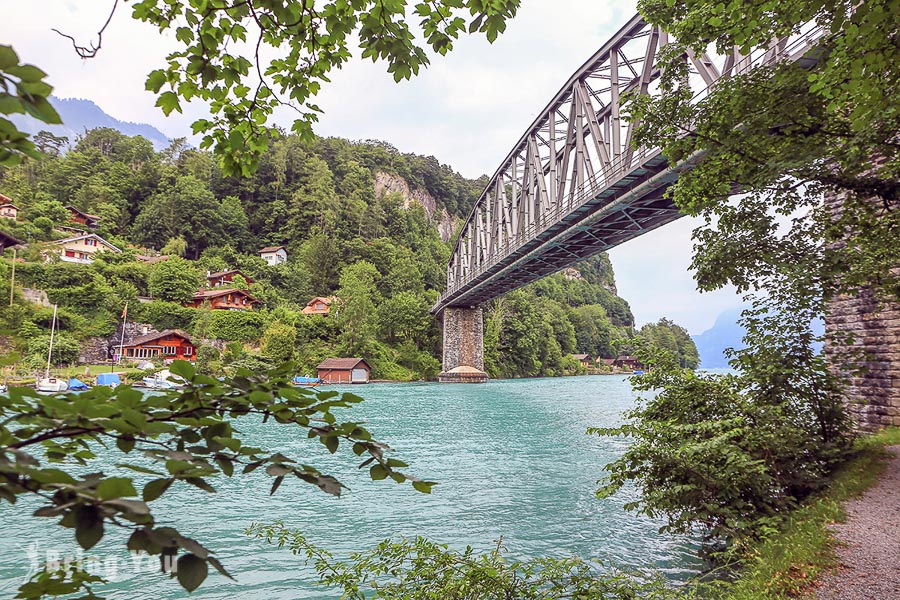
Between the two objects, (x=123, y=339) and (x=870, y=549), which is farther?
(x=123, y=339)

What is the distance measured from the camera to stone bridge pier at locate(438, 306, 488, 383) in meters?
50.2

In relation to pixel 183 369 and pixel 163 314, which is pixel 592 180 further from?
pixel 163 314

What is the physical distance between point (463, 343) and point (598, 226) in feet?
94.5

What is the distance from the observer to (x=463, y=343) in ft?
166

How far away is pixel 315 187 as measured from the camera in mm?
71375

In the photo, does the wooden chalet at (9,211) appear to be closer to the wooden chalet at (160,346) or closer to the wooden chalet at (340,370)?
the wooden chalet at (160,346)

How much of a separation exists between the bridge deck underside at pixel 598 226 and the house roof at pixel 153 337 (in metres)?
23.6

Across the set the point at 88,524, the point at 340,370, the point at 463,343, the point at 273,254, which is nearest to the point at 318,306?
the point at 340,370

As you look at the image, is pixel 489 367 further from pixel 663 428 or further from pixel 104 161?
pixel 104 161

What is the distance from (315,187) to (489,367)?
37.6 m

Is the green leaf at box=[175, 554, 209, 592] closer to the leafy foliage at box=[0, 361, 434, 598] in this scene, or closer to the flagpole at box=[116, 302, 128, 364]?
the leafy foliage at box=[0, 361, 434, 598]

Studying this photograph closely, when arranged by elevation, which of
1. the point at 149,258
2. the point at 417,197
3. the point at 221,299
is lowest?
the point at 221,299

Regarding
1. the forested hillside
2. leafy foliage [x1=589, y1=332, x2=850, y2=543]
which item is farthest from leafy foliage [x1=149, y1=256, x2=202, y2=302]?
leafy foliage [x1=589, y1=332, x2=850, y2=543]

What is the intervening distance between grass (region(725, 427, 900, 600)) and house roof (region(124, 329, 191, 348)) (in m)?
39.6
